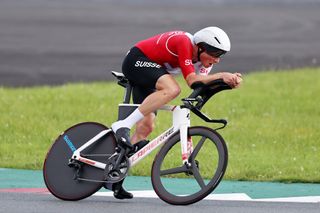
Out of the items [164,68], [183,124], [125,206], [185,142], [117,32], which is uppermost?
[164,68]

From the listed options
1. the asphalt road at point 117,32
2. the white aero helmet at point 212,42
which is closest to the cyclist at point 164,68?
the white aero helmet at point 212,42

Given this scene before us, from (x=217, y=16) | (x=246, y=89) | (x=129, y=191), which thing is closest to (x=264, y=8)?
(x=217, y=16)

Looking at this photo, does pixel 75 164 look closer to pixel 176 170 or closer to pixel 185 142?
pixel 176 170

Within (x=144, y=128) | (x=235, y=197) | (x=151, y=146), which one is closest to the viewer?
(x=151, y=146)

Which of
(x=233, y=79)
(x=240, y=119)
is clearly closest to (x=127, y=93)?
(x=233, y=79)

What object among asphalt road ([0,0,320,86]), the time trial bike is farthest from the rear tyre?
asphalt road ([0,0,320,86])

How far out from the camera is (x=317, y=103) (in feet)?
54.6

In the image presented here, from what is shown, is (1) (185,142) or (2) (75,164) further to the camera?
(2) (75,164)

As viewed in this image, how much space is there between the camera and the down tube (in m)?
9.63

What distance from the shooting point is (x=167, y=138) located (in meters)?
9.65

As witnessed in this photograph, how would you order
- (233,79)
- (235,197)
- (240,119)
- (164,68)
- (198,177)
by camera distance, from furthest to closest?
(240,119) → (235,197) → (164,68) → (198,177) → (233,79)

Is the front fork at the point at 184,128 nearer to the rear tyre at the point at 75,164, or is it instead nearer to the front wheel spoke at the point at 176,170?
the front wheel spoke at the point at 176,170

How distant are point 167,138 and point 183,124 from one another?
21 centimetres

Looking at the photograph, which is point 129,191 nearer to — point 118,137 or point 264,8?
point 118,137
